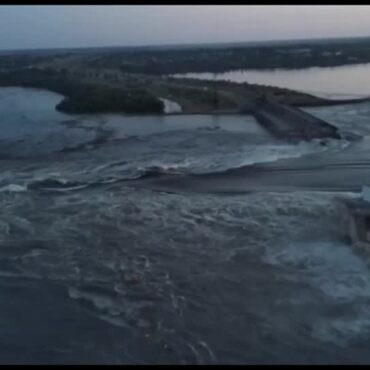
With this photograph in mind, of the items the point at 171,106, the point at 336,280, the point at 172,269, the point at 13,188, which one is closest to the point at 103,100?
the point at 171,106

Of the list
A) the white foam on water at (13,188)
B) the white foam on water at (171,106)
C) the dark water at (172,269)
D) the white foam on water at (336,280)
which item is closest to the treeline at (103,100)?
the white foam on water at (171,106)

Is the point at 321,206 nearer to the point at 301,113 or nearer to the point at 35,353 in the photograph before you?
the point at 35,353

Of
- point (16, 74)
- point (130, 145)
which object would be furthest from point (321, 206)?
point (16, 74)

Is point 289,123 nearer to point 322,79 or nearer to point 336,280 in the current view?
point 336,280

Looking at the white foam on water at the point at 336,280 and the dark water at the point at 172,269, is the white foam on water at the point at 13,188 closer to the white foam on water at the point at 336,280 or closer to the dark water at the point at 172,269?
the dark water at the point at 172,269

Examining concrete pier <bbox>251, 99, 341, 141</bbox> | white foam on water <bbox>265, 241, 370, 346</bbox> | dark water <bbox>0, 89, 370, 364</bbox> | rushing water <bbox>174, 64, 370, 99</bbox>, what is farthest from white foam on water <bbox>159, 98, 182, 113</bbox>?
white foam on water <bbox>265, 241, 370, 346</bbox>

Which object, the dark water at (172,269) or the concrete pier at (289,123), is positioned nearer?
the dark water at (172,269)

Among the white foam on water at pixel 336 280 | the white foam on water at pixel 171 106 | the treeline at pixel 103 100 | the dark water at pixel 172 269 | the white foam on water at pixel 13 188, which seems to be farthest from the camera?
the treeline at pixel 103 100
